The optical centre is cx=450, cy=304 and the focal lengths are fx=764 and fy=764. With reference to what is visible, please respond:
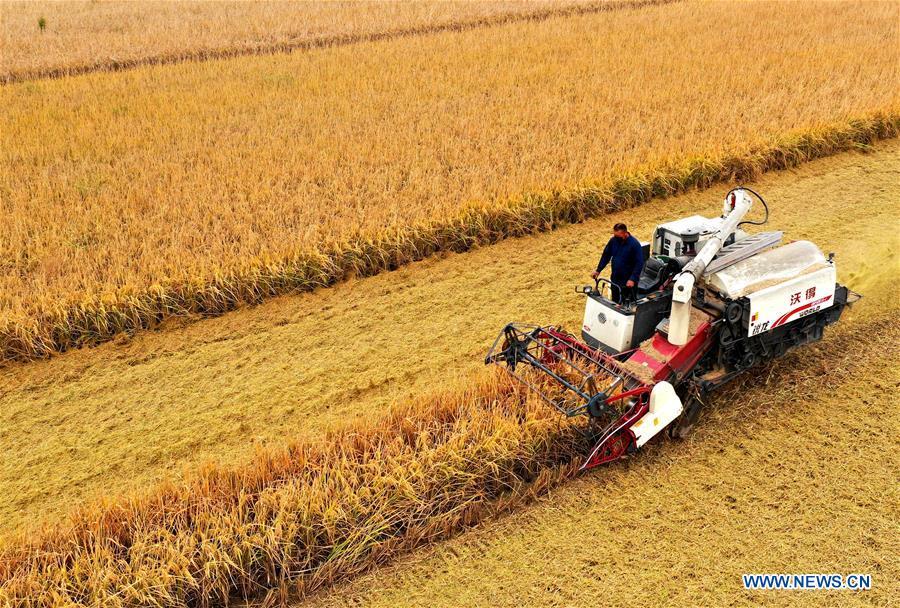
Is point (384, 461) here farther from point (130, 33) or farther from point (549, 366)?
point (130, 33)

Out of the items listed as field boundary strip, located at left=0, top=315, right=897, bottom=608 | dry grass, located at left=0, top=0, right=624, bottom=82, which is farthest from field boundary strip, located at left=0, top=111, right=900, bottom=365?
dry grass, located at left=0, top=0, right=624, bottom=82

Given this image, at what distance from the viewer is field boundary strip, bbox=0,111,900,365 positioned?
8.80 m

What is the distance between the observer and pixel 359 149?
43.8 feet

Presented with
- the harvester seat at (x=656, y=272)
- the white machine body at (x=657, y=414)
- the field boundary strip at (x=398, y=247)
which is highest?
the harvester seat at (x=656, y=272)

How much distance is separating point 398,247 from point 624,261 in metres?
3.78

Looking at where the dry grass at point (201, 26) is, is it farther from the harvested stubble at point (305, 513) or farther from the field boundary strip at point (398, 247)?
the harvested stubble at point (305, 513)

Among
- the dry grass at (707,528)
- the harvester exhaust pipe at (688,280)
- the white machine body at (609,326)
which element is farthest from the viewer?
the white machine body at (609,326)

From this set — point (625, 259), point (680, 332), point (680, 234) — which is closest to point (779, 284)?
point (680, 234)

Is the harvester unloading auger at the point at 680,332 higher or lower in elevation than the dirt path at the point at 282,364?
higher

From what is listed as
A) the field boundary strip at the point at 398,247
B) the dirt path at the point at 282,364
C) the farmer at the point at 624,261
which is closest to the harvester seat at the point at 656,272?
the farmer at the point at 624,261

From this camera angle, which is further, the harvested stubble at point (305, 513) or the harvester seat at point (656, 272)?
the harvester seat at point (656, 272)

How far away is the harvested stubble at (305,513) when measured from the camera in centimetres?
540

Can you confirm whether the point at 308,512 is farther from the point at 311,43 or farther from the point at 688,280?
the point at 311,43

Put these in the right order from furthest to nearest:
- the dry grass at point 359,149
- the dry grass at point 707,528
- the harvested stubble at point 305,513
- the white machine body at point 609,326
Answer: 1. the dry grass at point 359,149
2. the white machine body at point 609,326
3. the dry grass at point 707,528
4. the harvested stubble at point 305,513
